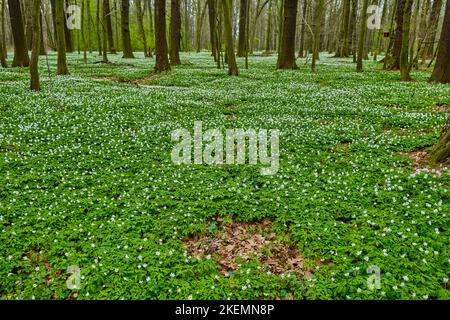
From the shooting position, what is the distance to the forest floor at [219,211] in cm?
525

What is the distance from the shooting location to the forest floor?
5.25m

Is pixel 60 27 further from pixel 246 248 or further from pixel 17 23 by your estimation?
pixel 246 248

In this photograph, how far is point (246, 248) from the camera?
6.32m

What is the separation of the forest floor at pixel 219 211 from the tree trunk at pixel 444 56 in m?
6.77

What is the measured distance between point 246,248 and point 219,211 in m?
1.21

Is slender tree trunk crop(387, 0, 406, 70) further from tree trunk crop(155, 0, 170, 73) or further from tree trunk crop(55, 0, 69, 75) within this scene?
tree trunk crop(55, 0, 69, 75)

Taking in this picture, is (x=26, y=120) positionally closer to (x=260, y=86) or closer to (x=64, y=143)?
(x=64, y=143)

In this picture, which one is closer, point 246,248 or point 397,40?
point 246,248

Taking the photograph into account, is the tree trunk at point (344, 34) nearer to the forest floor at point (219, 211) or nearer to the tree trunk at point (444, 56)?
the tree trunk at point (444, 56)

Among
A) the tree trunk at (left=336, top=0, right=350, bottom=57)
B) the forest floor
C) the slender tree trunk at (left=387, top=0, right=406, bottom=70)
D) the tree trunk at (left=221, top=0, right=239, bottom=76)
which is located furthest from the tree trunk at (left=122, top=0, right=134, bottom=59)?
the slender tree trunk at (left=387, top=0, right=406, bottom=70)

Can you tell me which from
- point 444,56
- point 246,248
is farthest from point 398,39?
point 246,248

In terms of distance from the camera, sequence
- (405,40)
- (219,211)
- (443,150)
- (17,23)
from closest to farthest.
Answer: (219,211), (443,150), (405,40), (17,23)

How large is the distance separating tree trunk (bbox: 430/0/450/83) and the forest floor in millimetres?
6770
